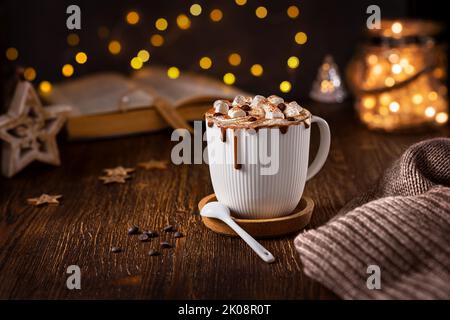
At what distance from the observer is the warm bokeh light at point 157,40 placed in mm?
1762

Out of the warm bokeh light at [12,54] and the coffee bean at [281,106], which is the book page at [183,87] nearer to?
the warm bokeh light at [12,54]

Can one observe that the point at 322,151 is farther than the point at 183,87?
No

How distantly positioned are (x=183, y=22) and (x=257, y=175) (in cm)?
91

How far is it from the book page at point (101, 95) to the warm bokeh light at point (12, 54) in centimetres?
13

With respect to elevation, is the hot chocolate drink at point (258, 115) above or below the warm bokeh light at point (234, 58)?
above

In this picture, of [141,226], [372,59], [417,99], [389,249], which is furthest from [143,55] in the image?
[389,249]

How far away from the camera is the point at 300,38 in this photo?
1.79 m

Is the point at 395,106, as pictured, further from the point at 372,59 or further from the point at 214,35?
the point at 214,35

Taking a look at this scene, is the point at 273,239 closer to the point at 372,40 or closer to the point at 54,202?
the point at 54,202

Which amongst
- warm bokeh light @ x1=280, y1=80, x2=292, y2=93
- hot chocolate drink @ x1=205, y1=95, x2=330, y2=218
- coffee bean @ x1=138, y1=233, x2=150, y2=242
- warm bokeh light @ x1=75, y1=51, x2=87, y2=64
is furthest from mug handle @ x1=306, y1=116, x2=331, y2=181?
warm bokeh light @ x1=75, y1=51, x2=87, y2=64

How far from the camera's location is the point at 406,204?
0.87 metres

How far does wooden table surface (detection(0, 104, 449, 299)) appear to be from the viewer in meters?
0.84

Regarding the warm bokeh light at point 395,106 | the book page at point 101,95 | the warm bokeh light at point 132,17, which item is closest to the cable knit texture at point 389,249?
the warm bokeh light at point 395,106
